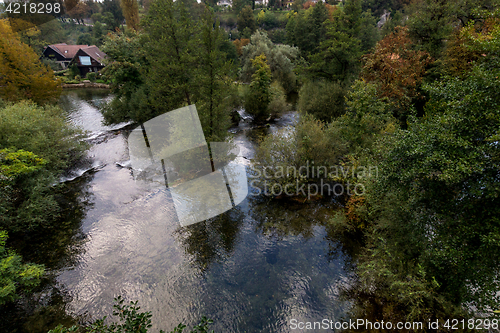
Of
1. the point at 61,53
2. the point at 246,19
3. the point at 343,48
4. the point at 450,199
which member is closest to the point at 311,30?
the point at 246,19

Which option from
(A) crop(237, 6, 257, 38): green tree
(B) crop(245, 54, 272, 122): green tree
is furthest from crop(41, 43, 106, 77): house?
(B) crop(245, 54, 272, 122): green tree

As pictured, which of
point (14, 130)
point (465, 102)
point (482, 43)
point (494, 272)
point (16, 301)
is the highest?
point (482, 43)

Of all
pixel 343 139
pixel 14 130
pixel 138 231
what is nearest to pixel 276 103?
pixel 343 139

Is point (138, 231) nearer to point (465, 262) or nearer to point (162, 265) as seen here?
point (162, 265)

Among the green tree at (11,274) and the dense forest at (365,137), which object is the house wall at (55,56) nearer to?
the dense forest at (365,137)

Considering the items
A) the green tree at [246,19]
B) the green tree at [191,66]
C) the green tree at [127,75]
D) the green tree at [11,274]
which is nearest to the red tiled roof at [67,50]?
the green tree at [246,19]

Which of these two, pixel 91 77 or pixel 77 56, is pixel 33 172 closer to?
pixel 91 77
